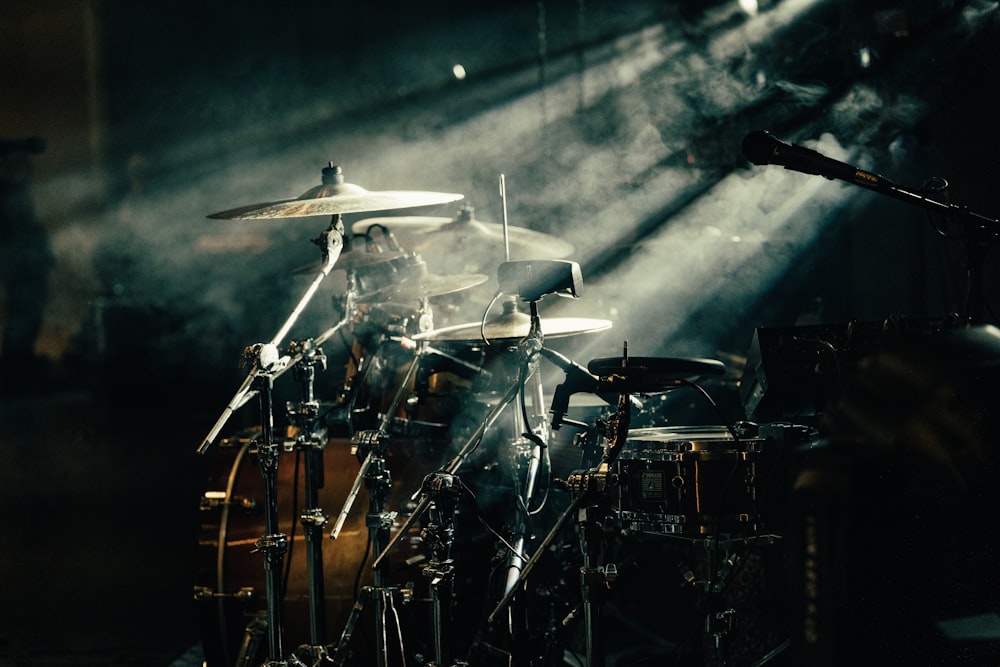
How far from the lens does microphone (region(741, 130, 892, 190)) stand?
2.14 m

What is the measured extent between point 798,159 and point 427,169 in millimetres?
3791

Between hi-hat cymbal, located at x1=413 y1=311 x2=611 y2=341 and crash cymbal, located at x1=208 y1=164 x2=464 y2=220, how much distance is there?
47cm

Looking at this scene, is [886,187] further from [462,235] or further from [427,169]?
[427,169]

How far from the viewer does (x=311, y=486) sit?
298cm

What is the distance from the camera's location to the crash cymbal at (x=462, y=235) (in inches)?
159

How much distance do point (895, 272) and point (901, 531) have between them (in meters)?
3.73

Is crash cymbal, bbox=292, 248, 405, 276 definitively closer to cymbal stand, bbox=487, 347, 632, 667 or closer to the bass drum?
the bass drum

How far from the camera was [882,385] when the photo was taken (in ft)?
3.55

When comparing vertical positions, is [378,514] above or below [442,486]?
below

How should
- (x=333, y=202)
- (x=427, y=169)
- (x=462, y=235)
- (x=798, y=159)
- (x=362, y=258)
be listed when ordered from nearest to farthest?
(x=798, y=159)
(x=333, y=202)
(x=362, y=258)
(x=462, y=235)
(x=427, y=169)

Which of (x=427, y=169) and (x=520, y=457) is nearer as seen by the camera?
(x=520, y=457)

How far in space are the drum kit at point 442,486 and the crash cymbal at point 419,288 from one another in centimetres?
1

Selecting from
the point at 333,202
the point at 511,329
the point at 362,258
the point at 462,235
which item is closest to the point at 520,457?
the point at 511,329

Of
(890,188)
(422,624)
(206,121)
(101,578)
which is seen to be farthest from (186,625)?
(890,188)
